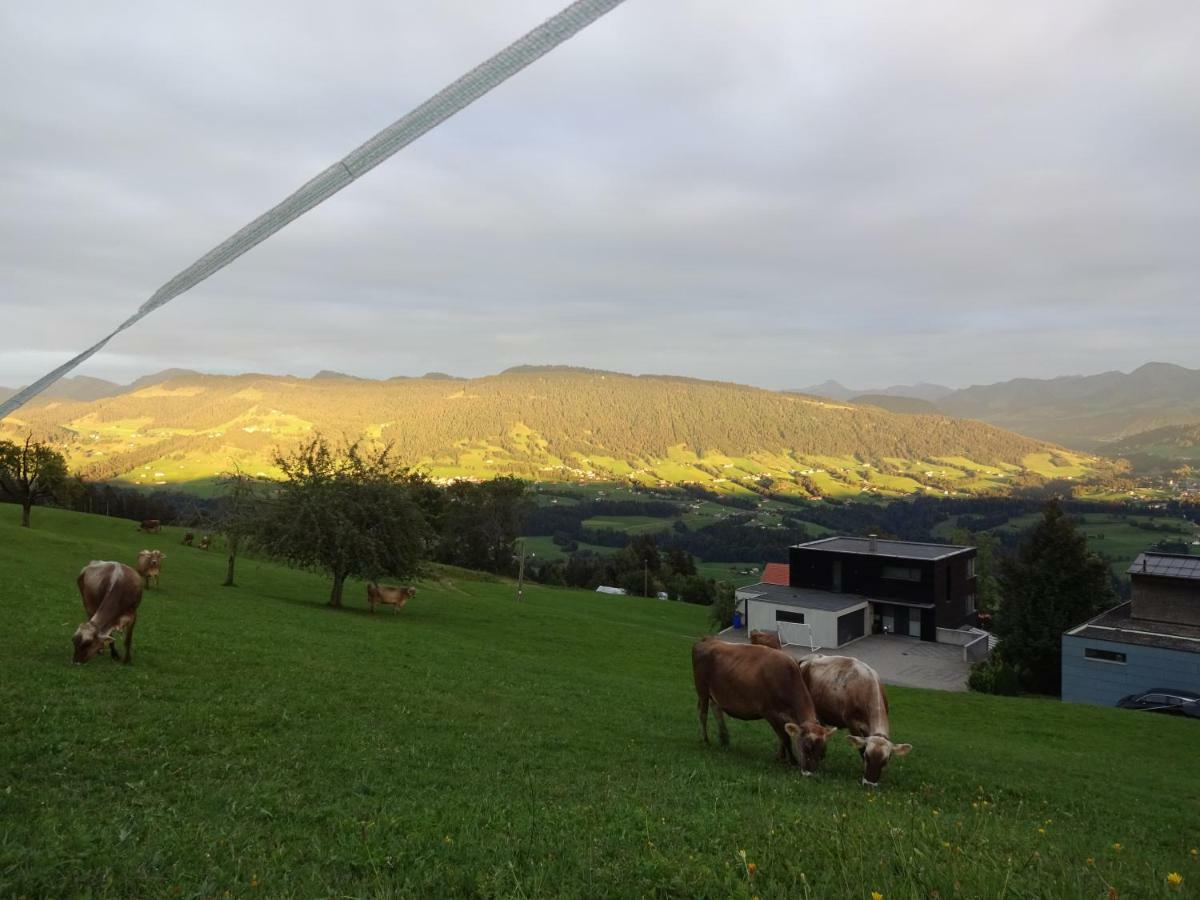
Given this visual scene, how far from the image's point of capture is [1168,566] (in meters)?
43.7

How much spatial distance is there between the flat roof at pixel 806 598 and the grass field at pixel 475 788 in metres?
29.9

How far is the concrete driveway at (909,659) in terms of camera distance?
141 ft

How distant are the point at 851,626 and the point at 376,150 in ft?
198

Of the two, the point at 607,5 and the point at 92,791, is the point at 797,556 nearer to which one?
the point at 92,791

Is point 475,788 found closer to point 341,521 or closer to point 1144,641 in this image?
point 341,521

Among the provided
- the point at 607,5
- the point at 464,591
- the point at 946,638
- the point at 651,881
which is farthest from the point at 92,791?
the point at 946,638

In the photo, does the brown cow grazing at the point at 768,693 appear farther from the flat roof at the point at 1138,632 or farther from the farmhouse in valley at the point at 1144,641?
the flat roof at the point at 1138,632

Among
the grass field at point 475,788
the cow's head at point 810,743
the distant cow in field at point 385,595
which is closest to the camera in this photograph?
the grass field at point 475,788

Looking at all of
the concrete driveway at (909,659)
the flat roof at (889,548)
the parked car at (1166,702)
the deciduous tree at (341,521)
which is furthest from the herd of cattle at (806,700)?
the flat roof at (889,548)

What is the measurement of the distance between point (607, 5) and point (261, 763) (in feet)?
37.8

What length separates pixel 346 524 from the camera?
113 feet

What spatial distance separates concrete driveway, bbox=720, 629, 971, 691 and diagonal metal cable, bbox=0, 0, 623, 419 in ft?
131

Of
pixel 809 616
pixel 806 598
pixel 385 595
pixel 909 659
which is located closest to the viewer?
pixel 385 595

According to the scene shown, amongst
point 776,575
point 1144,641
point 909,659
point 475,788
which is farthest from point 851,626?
point 475,788
